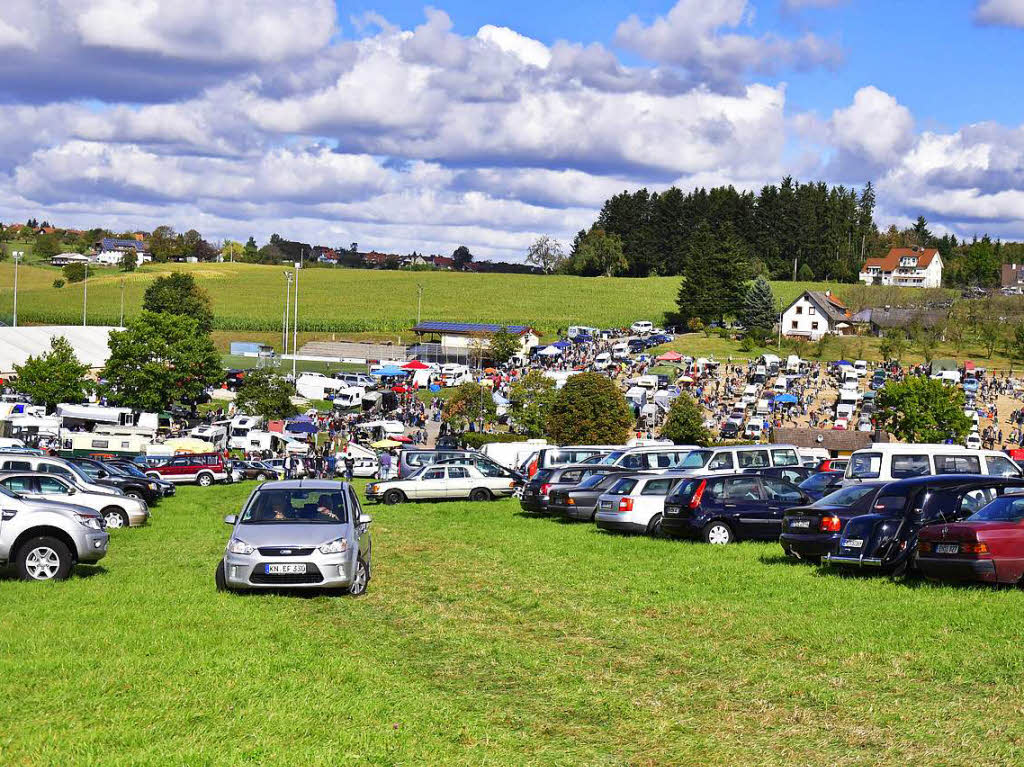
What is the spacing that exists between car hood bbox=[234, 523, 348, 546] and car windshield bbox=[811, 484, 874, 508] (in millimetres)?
7837

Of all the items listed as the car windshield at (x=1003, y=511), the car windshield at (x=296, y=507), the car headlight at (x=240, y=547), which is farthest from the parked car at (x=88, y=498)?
the car windshield at (x=1003, y=511)

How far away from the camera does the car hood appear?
1486cm

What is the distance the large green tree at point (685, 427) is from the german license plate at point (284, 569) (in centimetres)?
5187

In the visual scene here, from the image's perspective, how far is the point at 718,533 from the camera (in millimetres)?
20969

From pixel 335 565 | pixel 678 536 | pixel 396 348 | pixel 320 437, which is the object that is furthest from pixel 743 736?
pixel 396 348

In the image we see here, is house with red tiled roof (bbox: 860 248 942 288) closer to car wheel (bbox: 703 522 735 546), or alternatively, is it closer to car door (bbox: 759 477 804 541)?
car door (bbox: 759 477 804 541)

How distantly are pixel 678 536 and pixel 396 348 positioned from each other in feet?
296

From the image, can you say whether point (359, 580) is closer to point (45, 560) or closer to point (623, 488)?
point (45, 560)

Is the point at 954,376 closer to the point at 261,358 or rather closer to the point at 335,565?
the point at 261,358

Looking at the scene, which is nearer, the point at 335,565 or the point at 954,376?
the point at 335,565

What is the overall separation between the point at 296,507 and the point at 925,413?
5957cm

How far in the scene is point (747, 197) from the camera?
177500 mm

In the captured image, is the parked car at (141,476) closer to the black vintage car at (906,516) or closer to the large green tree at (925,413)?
the black vintage car at (906,516)

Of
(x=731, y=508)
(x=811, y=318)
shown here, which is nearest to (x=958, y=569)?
(x=731, y=508)
